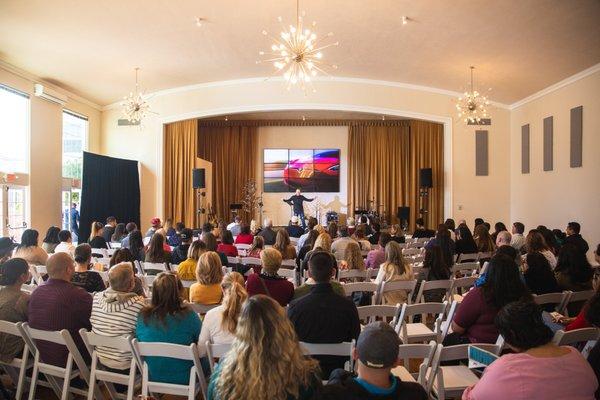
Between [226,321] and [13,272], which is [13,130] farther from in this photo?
[226,321]

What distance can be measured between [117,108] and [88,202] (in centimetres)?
363

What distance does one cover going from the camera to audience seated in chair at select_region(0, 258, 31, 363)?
360cm

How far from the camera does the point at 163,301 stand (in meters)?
3.08

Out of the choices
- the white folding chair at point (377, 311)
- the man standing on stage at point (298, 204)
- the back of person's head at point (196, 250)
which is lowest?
the white folding chair at point (377, 311)

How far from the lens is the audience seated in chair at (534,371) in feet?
6.94

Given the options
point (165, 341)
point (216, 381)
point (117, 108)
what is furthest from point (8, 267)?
point (117, 108)

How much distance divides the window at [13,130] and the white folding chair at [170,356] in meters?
8.35

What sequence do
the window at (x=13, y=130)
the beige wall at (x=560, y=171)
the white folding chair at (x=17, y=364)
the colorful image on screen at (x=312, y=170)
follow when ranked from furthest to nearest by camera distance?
the colorful image on screen at (x=312, y=170) → the beige wall at (x=560, y=171) → the window at (x=13, y=130) → the white folding chair at (x=17, y=364)

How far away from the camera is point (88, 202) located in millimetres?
11898

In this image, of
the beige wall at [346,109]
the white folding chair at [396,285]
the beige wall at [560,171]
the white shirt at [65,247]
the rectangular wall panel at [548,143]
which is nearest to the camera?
the white folding chair at [396,285]

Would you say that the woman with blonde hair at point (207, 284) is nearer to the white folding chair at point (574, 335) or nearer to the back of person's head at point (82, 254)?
the back of person's head at point (82, 254)

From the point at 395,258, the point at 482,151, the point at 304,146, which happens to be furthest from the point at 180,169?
the point at 395,258

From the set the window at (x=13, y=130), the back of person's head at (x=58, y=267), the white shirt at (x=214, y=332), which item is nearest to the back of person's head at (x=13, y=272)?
the back of person's head at (x=58, y=267)

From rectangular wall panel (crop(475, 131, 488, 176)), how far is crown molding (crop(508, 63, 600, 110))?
112 cm
